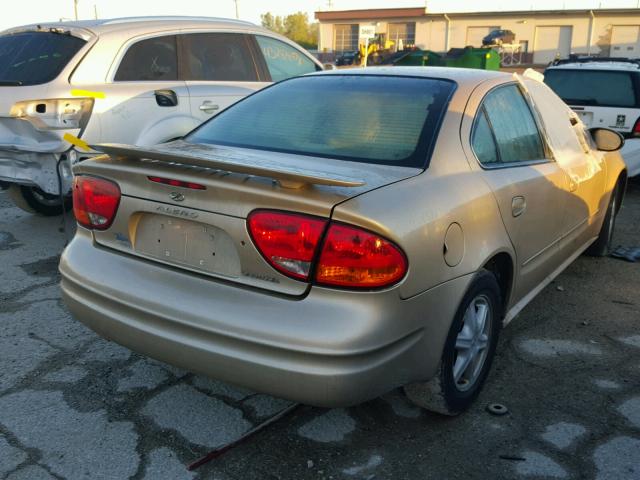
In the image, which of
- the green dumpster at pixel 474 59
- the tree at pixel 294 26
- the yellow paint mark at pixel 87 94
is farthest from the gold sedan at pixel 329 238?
the tree at pixel 294 26

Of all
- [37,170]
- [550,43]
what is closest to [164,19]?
[37,170]

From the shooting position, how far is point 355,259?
2.20 metres

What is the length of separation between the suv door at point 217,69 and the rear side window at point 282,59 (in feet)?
0.50

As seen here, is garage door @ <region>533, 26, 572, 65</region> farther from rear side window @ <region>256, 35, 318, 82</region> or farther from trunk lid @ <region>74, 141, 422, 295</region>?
trunk lid @ <region>74, 141, 422, 295</region>

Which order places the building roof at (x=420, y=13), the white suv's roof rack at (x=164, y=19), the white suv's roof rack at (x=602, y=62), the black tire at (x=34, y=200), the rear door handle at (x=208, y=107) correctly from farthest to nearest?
the building roof at (x=420, y=13) → the white suv's roof rack at (x=602, y=62) → the black tire at (x=34, y=200) → the rear door handle at (x=208, y=107) → the white suv's roof rack at (x=164, y=19)

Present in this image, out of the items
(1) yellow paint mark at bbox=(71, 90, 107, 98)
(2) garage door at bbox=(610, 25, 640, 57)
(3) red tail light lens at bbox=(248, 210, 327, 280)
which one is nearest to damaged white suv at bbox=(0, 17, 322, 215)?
(1) yellow paint mark at bbox=(71, 90, 107, 98)

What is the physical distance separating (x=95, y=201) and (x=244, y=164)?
0.81 metres

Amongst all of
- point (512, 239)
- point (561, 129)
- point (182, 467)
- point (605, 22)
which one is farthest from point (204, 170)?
point (605, 22)

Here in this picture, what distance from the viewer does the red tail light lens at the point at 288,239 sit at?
7.28 ft

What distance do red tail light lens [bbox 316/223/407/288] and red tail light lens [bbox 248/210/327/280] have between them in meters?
0.05

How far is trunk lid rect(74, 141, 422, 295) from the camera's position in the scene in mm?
2250

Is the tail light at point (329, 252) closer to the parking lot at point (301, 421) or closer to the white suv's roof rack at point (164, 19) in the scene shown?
the parking lot at point (301, 421)

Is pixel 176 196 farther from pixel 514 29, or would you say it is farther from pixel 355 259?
pixel 514 29

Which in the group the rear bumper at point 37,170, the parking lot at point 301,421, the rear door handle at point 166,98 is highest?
the rear door handle at point 166,98
